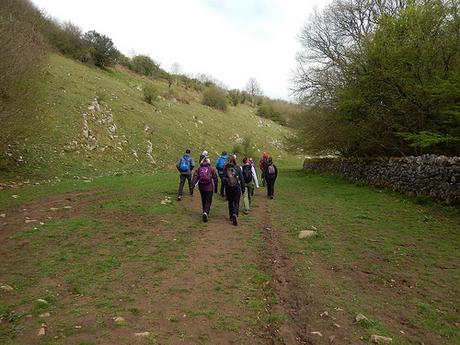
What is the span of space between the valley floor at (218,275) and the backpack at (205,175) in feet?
4.19

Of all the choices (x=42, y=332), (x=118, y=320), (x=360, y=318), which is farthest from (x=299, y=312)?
(x=42, y=332)

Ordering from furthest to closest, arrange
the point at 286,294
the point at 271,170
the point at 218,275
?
the point at 271,170 < the point at 218,275 < the point at 286,294

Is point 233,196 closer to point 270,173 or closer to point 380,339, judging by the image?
point 270,173

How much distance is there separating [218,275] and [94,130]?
21.1 meters

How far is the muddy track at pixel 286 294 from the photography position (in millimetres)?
4859

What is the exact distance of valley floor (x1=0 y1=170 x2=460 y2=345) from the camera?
4.90m

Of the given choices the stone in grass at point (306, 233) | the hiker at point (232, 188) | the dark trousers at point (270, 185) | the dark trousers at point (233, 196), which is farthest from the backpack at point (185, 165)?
the stone in grass at point (306, 233)

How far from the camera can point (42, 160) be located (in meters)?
19.3

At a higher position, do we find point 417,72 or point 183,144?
point 417,72

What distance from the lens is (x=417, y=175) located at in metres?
15.3

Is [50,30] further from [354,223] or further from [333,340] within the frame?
[333,340]

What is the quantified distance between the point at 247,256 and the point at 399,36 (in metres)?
14.2

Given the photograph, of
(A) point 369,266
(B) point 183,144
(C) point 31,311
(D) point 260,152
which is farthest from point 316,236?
(D) point 260,152

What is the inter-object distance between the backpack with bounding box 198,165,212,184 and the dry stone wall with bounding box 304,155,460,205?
8929 millimetres
